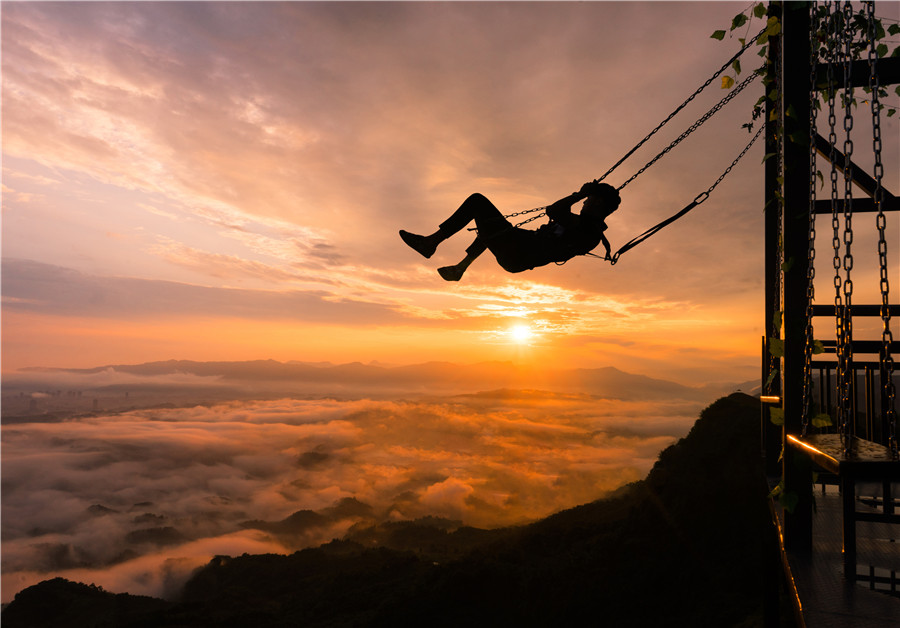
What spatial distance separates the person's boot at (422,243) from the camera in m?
6.71

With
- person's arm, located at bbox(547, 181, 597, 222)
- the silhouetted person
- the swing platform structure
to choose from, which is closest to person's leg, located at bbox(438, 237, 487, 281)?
the silhouetted person

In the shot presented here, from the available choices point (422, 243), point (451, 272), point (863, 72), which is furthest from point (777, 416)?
point (422, 243)

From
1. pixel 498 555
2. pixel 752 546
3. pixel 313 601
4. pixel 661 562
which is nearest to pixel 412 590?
pixel 498 555

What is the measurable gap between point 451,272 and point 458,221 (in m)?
0.69

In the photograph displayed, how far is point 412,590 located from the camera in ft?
106

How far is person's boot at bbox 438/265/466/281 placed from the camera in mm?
6621

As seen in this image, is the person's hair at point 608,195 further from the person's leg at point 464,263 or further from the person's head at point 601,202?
the person's leg at point 464,263

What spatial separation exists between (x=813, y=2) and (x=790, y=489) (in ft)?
13.1

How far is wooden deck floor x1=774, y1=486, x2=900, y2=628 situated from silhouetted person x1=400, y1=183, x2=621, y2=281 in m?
3.71

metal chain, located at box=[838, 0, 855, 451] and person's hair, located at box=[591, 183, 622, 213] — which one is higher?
person's hair, located at box=[591, 183, 622, 213]

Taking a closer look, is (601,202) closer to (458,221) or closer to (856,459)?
(458,221)

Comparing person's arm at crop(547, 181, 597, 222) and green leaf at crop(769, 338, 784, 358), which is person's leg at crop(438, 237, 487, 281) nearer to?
person's arm at crop(547, 181, 597, 222)

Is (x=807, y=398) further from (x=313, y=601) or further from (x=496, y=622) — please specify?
(x=313, y=601)

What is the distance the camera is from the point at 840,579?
3453 millimetres
